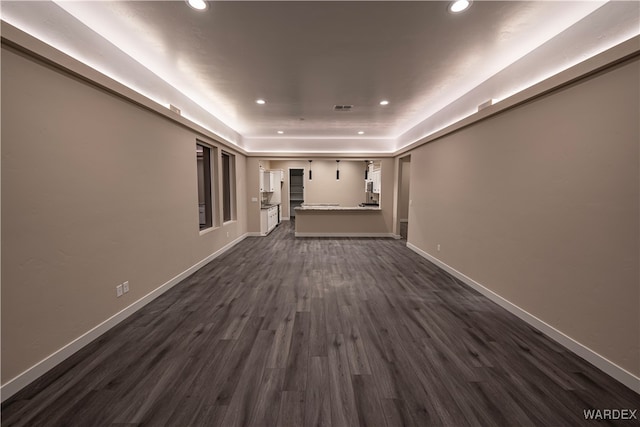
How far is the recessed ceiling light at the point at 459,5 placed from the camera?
2.02m

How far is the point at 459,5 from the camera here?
2053 mm

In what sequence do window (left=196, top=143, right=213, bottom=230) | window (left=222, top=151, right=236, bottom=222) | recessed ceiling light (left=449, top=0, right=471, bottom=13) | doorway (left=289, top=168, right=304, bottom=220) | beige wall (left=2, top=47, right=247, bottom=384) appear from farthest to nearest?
doorway (left=289, top=168, right=304, bottom=220) → window (left=222, top=151, right=236, bottom=222) → window (left=196, top=143, right=213, bottom=230) → recessed ceiling light (left=449, top=0, right=471, bottom=13) → beige wall (left=2, top=47, right=247, bottom=384)

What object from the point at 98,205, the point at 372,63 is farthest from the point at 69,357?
the point at 372,63

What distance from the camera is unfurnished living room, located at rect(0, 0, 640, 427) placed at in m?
1.68

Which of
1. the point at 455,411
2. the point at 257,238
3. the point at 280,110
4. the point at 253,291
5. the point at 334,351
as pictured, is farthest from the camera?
the point at 257,238

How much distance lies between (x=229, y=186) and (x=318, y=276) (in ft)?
12.5

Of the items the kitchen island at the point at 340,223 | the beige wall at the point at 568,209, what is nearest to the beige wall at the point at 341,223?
the kitchen island at the point at 340,223

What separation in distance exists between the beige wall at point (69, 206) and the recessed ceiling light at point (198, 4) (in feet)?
3.91

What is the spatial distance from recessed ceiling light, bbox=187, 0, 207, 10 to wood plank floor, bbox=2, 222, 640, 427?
2.98m

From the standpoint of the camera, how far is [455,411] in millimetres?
1588

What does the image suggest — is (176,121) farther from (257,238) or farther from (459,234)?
(459,234)

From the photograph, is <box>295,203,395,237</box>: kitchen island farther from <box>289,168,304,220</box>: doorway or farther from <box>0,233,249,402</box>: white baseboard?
<box>0,233,249,402</box>: white baseboard

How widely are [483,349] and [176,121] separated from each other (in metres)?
4.62

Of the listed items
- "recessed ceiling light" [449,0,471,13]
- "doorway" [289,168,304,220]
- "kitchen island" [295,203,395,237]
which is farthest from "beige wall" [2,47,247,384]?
"doorway" [289,168,304,220]
